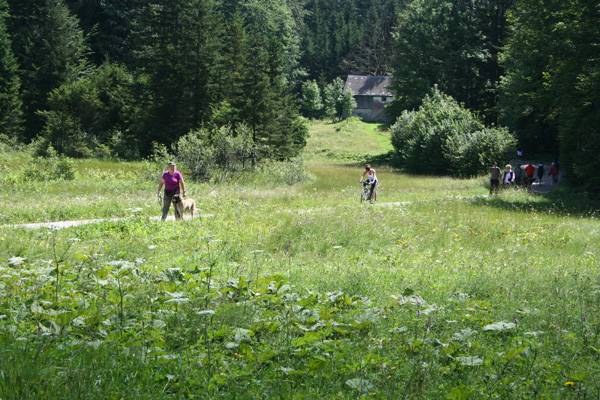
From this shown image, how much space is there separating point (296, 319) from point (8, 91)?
54.2 m

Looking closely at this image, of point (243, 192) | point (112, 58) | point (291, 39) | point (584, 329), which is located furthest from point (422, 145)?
point (291, 39)

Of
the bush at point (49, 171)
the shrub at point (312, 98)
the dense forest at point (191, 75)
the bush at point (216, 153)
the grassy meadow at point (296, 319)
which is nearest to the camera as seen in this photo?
the grassy meadow at point (296, 319)

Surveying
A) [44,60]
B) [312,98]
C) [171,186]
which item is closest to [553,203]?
[171,186]

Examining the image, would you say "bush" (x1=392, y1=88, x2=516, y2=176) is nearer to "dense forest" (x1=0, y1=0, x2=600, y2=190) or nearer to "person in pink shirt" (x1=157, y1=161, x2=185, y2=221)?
"dense forest" (x1=0, y1=0, x2=600, y2=190)

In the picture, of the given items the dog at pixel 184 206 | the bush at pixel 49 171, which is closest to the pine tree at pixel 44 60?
the bush at pixel 49 171

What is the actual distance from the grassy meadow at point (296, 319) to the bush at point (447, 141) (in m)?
33.5

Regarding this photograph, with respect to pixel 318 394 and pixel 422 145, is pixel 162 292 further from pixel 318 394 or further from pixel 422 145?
pixel 422 145

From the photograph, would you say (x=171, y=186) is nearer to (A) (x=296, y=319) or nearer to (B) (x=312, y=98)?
(A) (x=296, y=319)

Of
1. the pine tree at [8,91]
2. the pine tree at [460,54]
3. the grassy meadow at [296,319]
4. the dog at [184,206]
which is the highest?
the pine tree at [460,54]

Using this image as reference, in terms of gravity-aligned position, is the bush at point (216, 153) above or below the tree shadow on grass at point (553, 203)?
above

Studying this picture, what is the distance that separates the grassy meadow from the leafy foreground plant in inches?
0.7

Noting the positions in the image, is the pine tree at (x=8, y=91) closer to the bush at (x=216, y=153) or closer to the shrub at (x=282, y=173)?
the bush at (x=216, y=153)

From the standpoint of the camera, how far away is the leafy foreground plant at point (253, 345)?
514 centimetres

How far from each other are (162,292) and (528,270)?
276 inches
